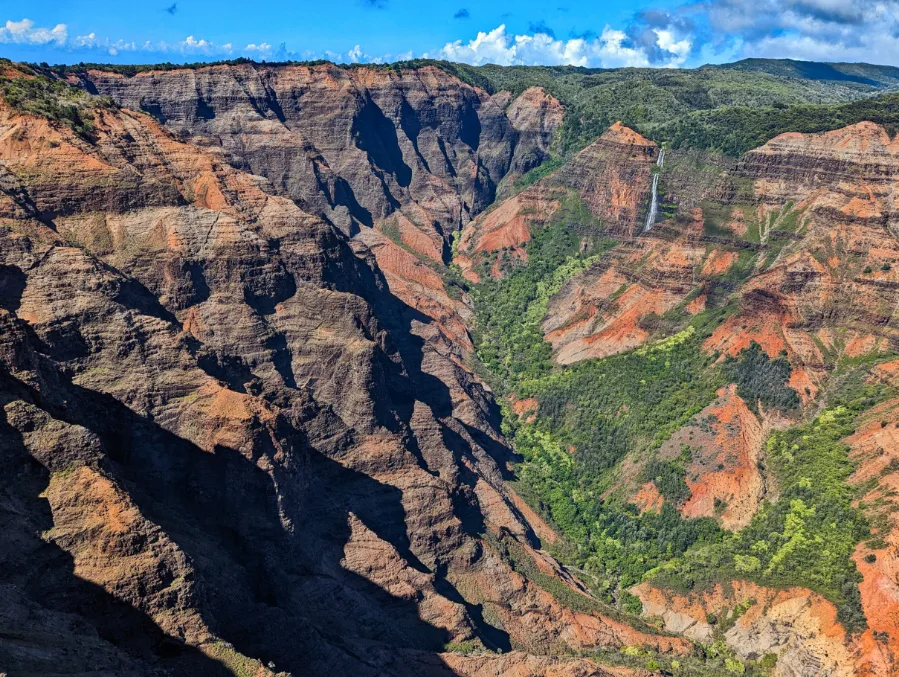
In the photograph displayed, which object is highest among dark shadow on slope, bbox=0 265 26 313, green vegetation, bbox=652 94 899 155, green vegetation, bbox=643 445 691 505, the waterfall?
green vegetation, bbox=652 94 899 155

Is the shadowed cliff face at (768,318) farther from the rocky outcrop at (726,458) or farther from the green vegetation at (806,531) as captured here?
the green vegetation at (806,531)

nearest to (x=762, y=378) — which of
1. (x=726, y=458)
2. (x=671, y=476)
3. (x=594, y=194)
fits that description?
(x=726, y=458)

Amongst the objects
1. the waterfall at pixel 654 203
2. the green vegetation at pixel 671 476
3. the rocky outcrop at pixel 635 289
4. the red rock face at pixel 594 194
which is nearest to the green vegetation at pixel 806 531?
the green vegetation at pixel 671 476

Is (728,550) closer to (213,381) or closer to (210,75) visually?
(213,381)

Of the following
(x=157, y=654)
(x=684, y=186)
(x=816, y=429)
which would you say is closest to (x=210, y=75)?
(x=684, y=186)

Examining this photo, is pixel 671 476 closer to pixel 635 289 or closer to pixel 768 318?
pixel 768 318

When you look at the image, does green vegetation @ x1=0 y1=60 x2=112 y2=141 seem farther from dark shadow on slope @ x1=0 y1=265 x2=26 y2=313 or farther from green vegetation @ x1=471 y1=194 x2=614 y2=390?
green vegetation @ x1=471 y1=194 x2=614 y2=390

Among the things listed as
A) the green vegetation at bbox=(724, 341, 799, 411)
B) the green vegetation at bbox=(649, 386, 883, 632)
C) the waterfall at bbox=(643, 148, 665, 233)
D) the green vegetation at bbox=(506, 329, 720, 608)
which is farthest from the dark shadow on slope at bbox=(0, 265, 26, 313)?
the waterfall at bbox=(643, 148, 665, 233)
